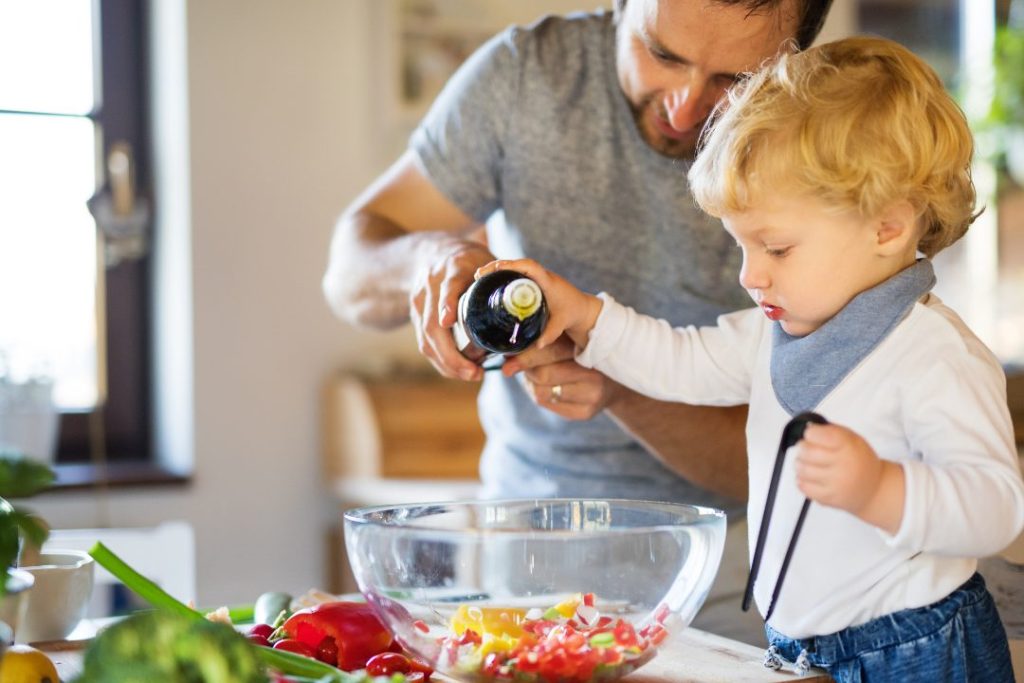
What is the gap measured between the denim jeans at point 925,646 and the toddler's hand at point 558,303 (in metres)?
0.37

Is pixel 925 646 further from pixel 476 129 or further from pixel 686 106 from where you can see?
pixel 476 129

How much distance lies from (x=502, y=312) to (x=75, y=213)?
2.11 m

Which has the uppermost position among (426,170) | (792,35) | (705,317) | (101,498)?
(792,35)

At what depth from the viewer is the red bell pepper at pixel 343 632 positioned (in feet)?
3.29

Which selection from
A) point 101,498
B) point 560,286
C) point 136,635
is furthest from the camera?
point 101,498

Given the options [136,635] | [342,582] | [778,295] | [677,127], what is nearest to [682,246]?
[677,127]

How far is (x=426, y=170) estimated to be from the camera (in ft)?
5.30

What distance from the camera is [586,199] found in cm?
157

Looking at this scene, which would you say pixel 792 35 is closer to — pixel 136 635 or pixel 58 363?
pixel 136 635

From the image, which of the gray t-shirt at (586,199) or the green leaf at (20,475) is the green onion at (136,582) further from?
the gray t-shirt at (586,199)

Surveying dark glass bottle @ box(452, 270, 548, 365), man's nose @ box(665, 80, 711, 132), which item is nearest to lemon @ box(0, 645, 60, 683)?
dark glass bottle @ box(452, 270, 548, 365)

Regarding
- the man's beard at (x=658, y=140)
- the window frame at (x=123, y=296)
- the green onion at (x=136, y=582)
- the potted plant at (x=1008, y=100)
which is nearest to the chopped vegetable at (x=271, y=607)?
the green onion at (x=136, y=582)

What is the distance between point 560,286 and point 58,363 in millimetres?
2089

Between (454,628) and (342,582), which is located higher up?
(454,628)
